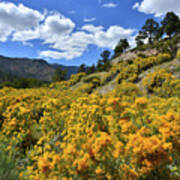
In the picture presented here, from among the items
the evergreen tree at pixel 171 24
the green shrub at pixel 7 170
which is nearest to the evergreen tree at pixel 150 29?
the evergreen tree at pixel 171 24

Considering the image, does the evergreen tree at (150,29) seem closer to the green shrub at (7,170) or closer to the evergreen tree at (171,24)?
the evergreen tree at (171,24)

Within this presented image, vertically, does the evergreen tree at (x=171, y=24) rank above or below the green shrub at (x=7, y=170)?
above

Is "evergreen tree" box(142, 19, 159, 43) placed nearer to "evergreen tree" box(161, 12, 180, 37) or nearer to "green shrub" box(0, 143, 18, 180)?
"evergreen tree" box(161, 12, 180, 37)

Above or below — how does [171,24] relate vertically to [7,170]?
above

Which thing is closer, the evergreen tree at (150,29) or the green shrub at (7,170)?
the green shrub at (7,170)

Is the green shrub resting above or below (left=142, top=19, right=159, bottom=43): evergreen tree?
below

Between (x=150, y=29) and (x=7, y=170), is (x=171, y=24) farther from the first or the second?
(x=7, y=170)

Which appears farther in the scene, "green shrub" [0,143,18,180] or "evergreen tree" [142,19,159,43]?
"evergreen tree" [142,19,159,43]

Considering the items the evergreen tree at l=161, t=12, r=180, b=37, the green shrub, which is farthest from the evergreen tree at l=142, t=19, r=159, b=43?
the green shrub

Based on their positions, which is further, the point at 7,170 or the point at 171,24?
the point at 171,24

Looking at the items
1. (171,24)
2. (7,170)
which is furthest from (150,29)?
(7,170)

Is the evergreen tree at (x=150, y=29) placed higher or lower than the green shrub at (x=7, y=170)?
higher

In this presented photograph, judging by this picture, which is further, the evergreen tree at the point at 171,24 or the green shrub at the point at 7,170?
the evergreen tree at the point at 171,24

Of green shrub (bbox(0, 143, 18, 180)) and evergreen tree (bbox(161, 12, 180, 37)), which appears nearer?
green shrub (bbox(0, 143, 18, 180))
